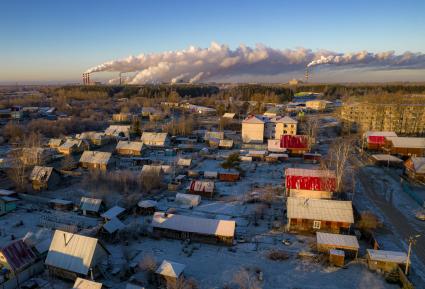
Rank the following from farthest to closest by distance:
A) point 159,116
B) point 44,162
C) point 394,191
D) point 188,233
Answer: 1. point 159,116
2. point 44,162
3. point 394,191
4. point 188,233

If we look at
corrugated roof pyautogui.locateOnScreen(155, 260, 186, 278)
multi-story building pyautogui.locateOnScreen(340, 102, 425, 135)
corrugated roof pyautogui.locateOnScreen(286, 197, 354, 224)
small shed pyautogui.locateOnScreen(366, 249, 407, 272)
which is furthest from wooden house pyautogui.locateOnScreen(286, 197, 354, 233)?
multi-story building pyautogui.locateOnScreen(340, 102, 425, 135)

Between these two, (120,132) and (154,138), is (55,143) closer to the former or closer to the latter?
(120,132)

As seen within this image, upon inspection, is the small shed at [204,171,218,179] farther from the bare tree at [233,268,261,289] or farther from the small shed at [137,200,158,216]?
the bare tree at [233,268,261,289]

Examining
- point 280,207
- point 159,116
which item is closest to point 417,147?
point 280,207

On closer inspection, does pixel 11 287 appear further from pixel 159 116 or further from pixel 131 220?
pixel 159 116

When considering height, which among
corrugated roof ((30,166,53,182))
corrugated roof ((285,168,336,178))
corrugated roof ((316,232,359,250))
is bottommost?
corrugated roof ((316,232,359,250))
